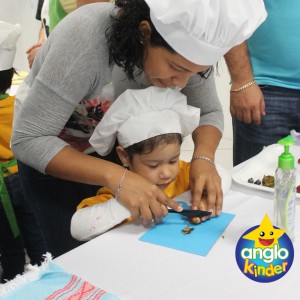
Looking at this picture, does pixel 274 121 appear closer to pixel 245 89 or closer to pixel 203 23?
pixel 245 89

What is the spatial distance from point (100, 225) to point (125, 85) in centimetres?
34

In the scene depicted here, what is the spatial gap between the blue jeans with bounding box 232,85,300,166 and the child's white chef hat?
0.48m

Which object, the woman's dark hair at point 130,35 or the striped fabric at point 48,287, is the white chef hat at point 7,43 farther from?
the striped fabric at point 48,287

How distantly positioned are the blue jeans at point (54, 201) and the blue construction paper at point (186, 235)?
314 millimetres

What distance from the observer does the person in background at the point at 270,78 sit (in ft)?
4.37

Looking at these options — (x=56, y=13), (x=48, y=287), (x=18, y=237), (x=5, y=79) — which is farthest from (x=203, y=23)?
(x=18, y=237)

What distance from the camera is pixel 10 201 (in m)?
1.69

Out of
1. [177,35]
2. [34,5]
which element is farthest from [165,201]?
[34,5]

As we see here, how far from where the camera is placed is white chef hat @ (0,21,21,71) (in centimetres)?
156

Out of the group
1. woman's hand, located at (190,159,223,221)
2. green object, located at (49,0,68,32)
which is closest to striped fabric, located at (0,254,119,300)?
woman's hand, located at (190,159,223,221)

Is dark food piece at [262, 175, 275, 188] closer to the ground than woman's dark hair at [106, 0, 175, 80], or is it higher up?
closer to the ground

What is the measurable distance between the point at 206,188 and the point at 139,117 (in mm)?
219

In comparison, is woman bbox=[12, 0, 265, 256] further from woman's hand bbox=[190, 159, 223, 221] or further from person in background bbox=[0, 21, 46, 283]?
person in background bbox=[0, 21, 46, 283]

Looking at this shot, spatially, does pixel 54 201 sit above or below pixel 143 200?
below
